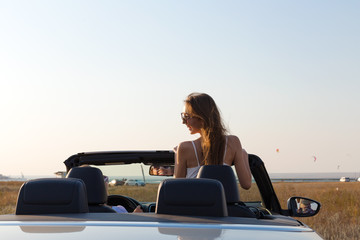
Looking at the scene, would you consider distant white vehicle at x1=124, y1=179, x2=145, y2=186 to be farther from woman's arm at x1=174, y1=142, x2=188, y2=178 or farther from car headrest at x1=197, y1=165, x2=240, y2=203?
car headrest at x1=197, y1=165, x2=240, y2=203

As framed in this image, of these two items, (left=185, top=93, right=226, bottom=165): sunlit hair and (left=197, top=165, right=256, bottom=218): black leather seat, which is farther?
(left=185, top=93, right=226, bottom=165): sunlit hair

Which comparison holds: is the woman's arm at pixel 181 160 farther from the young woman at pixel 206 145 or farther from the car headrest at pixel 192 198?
the car headrest at pixel 192 198

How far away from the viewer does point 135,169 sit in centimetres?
711

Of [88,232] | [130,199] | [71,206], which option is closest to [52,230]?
[88,232]

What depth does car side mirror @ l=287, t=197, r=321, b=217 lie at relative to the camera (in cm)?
617

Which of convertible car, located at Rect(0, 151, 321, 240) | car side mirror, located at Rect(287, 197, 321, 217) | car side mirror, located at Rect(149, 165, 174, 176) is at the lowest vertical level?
car side mirror, located at Rect(287, 197, 321, 217)

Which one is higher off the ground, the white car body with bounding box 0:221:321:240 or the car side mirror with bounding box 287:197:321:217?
the white car body with bounding box 0:221:321:240

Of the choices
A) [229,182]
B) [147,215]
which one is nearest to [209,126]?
[229,182]

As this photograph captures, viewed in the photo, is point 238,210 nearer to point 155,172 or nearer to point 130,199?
point 155,172

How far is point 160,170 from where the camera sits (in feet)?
23.0

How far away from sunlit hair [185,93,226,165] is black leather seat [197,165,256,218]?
67 cm

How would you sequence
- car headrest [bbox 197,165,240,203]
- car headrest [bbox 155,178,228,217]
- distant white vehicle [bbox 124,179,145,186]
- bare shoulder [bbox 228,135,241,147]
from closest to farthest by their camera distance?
car headrest [bbox 155,178,228,217], car headrest [bbox 197,165,240,203], bare shoulder [bbox 228,135,241,147], distant white vehicle [bbox 124,179,145,186]

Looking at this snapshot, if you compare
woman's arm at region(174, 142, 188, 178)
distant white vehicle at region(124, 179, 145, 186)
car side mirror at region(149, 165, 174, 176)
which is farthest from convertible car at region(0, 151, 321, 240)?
distant white vehicle at region(124, 179, 145, 186)

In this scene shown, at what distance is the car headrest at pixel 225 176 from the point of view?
15.8 feet
